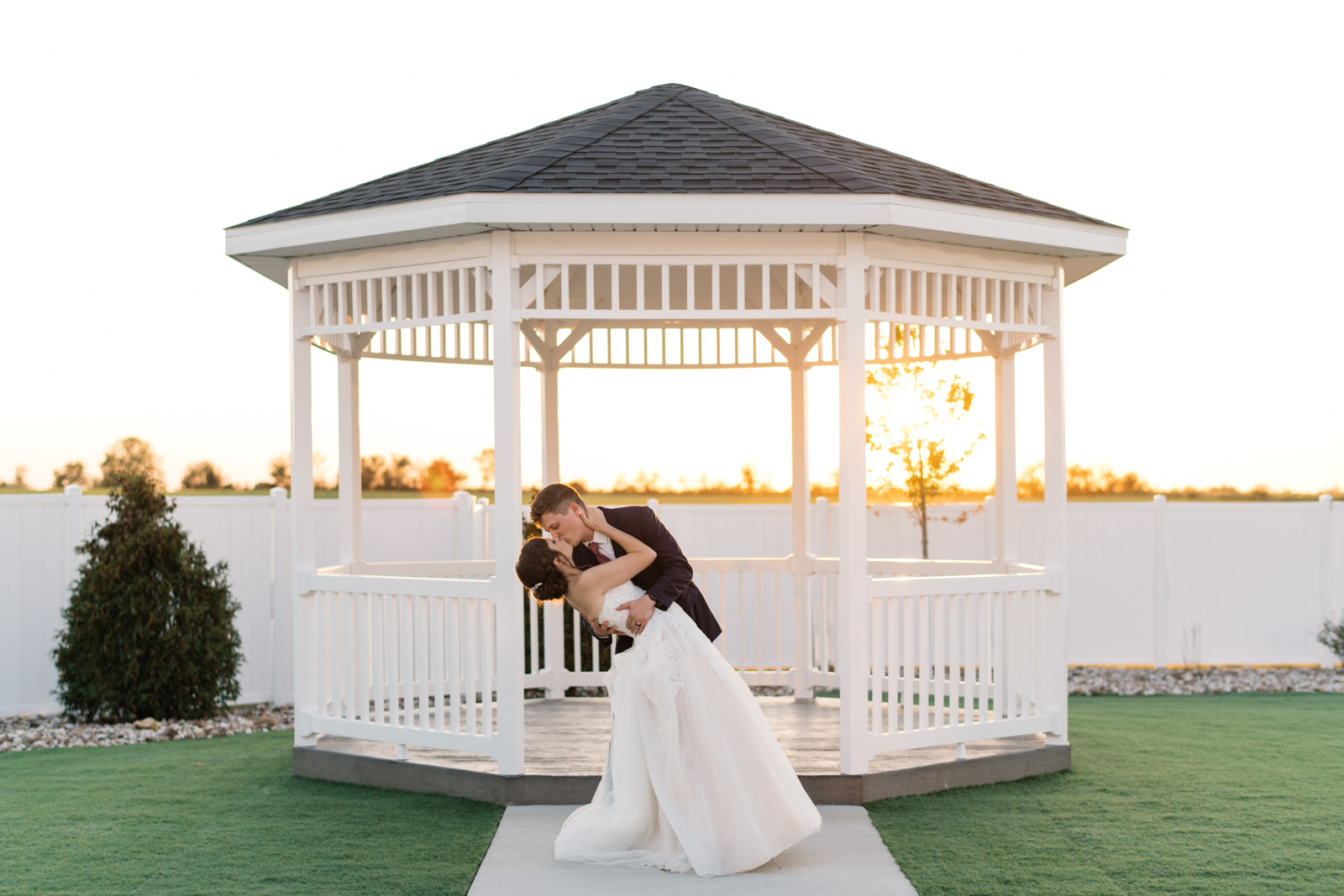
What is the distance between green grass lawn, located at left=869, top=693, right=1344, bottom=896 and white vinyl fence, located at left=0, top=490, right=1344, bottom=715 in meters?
2.92

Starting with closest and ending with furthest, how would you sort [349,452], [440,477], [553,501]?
Answer: [553,501], [349,452], [440,477]

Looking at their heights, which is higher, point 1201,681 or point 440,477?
point 440,477

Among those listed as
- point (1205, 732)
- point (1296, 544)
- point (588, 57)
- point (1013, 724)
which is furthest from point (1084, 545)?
point (588, 57)

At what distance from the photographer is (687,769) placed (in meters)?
4.70

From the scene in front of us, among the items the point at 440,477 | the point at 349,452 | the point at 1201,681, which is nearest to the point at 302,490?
the point at 349,452

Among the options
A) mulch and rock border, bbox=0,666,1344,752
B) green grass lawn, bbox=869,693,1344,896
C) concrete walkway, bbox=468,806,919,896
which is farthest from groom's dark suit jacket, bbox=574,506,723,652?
mulch and rock border, bbox=0,666,1344,752

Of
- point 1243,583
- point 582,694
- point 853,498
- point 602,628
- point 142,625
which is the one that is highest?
point 853,498

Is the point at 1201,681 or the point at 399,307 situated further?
the point at 1201,681

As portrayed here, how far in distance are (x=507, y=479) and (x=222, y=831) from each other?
7.06ft

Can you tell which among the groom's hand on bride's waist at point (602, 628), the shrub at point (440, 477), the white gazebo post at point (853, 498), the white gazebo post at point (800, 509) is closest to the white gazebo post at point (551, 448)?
the white gazebo post at point (800, 509)

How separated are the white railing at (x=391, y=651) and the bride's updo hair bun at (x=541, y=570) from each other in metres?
1.38

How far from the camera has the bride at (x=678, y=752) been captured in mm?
4703

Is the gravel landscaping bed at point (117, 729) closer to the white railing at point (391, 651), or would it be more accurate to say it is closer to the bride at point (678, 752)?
the white railing at point (391, 651)

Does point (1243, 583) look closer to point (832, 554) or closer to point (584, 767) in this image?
point (832, 554)
